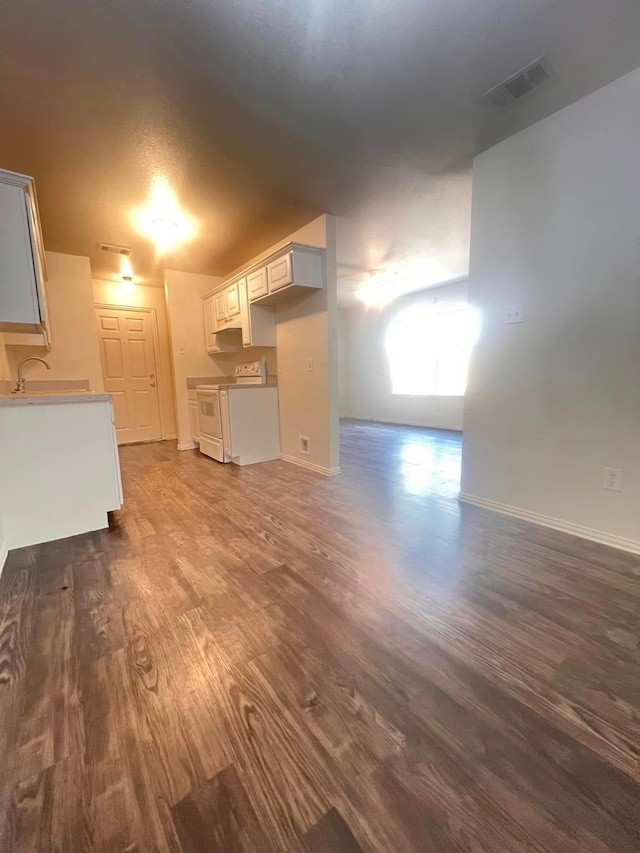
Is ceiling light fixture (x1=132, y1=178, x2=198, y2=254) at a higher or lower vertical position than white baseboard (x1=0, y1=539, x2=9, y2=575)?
higher

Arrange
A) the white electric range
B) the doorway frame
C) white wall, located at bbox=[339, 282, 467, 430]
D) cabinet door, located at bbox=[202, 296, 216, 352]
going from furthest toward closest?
white wall, located at bbox=[339, 282, 467, 430] < the doorway frame < cabinet door, located at bbox=[202, 296, 216, 352] < the white electric range

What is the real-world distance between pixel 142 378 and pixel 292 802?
18.4ft

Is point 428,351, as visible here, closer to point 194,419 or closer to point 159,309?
point 194,419

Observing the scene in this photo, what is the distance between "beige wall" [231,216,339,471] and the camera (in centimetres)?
329

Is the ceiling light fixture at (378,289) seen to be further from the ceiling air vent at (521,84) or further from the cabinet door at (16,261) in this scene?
the cabinet door at (16,261)

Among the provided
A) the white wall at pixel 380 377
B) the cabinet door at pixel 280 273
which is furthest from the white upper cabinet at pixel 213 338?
the white wall at pixel 380 377

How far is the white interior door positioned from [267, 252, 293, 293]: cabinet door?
302 centimetres

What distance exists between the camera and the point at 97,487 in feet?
7.71

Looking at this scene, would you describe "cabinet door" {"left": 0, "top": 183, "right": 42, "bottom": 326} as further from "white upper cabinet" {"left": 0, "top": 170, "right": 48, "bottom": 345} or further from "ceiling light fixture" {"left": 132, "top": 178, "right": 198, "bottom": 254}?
"ceiling light fixture" {"left": 132, "top": 178, "right": 198, "bottom": 254}

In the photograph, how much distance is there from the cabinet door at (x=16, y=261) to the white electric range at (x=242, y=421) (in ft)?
6.41

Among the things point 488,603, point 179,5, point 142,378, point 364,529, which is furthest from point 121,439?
point 488,603

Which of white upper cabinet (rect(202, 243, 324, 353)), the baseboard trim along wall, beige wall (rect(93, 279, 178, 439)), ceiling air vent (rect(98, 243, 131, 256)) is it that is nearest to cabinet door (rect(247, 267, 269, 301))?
white upper cabinet (rect(202, 243, 324, 353))

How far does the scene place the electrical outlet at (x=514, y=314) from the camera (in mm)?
2245

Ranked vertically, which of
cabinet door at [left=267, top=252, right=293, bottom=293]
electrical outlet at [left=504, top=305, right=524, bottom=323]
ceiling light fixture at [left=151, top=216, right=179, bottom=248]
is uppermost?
ceiling light fixture at [left=151, top=216, right=179, bottom=248]
